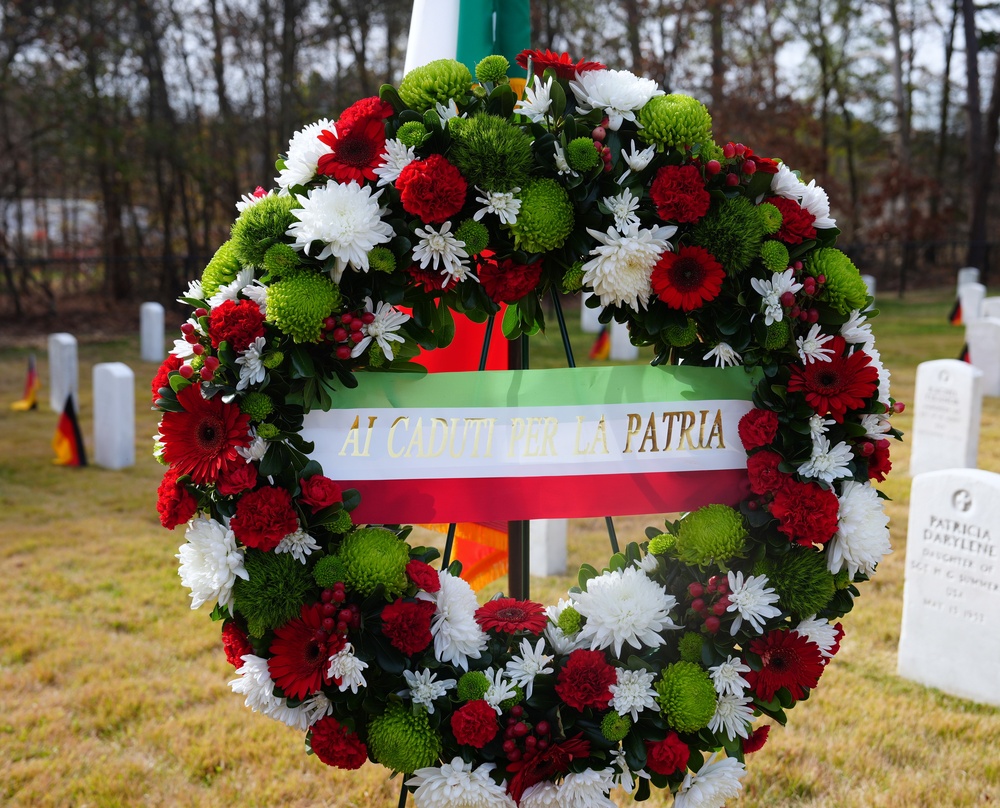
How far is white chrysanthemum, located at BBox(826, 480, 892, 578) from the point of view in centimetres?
222

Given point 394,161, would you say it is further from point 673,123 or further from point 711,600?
point 711,600

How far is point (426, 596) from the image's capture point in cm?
221

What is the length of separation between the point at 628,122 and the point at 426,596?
1321 millimetres

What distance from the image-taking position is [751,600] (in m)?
2.16

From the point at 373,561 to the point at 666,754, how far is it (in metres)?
0.85

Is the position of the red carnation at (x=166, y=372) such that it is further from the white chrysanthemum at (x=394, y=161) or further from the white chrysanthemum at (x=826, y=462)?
the white chrysanthemum at (x=826, y=462)

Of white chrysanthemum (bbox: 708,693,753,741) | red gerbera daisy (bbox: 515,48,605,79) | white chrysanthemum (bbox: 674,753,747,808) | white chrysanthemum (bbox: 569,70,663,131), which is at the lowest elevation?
white chrysanthemum (bbox: 674,753,747,808)

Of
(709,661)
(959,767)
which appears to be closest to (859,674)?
(959,767)

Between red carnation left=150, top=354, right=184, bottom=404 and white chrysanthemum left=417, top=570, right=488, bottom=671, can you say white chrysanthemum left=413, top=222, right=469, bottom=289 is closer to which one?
red carnation left=150, top=354, right=184, bottom=404

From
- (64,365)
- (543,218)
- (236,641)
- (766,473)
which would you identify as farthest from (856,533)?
(64,365)

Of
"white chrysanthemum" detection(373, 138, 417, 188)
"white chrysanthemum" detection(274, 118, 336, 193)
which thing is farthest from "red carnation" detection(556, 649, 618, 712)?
"white chrysanthemum" detection(274, 118, 336, 193)

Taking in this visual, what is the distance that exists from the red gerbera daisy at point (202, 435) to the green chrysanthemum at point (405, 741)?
0.72 m

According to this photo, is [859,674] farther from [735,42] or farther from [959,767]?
[735,42]

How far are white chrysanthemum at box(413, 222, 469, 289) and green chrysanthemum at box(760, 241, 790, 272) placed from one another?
0.75 m
